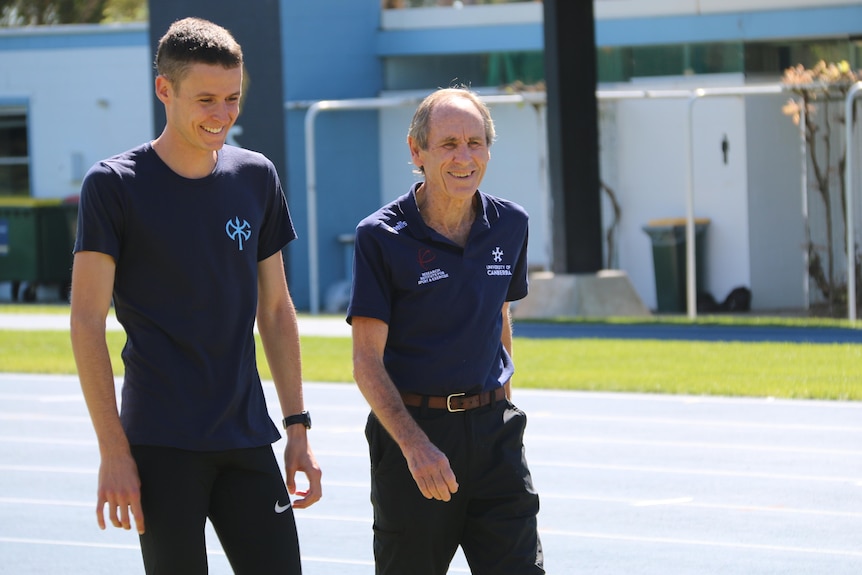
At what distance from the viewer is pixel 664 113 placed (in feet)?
73.1

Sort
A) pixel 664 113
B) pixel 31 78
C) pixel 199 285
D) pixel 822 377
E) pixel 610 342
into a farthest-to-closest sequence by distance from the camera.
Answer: pixel 31 78
pixel 664 113
pixel 610 342
pixel 822 377
pixel 199 285

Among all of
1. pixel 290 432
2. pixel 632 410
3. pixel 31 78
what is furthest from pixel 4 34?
pixel 290 432

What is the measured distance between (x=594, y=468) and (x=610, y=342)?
625 cm

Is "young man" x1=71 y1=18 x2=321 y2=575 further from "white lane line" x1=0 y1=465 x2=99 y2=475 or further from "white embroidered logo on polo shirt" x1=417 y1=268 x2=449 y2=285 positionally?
"white lane line" x1=0 y1=465 x2=99 y2=475

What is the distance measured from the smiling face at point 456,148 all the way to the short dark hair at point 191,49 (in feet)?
2.20

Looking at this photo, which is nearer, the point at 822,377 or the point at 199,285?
the point at 199,285

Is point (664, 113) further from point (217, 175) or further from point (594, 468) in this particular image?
point (217, 175)

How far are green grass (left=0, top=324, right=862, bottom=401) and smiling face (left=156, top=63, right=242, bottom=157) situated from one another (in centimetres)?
829

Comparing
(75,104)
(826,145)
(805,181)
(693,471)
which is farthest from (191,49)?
(75,104)

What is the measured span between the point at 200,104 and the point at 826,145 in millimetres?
17380

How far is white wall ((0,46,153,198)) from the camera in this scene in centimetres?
2658

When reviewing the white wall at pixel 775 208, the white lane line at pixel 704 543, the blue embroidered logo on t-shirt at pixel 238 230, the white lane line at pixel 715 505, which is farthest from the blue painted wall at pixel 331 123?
the blue embroidered logo on t-shirt at pixel 238 230

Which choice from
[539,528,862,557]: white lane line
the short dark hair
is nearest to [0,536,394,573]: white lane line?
[539,528,862,557]: white lane line

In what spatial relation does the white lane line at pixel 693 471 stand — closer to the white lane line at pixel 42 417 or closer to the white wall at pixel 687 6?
the white lane line at pixel 42 417
